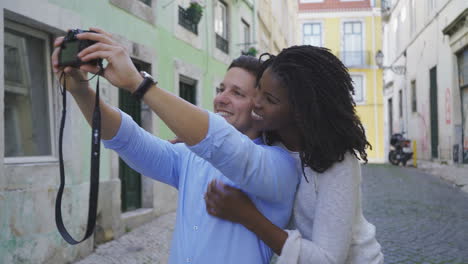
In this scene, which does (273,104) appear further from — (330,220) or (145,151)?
(145,151)

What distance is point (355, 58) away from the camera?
33.5m

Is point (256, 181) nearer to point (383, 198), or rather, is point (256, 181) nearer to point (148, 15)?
point (148, 15)

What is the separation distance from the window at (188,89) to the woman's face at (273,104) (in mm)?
8064

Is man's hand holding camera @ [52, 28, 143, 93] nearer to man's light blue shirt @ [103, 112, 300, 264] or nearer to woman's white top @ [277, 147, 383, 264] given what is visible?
man's light blue shirt @ [103, 112, 300, 264]

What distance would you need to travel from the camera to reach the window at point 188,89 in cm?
966

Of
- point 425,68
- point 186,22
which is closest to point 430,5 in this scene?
point 425,68

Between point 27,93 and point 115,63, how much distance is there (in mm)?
4324

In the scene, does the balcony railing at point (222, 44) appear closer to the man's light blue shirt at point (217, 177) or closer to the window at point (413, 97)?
the man's light blue shirt at point (217, 177)

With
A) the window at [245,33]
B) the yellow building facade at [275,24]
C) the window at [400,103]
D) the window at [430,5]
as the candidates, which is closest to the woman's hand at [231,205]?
the window at [245,33]

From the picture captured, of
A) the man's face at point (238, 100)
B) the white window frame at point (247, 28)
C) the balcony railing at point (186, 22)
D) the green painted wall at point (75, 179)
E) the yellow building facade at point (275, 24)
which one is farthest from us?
the yellow building facade at point (275, 24)

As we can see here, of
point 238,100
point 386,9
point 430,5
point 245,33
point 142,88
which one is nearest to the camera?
point 142,88

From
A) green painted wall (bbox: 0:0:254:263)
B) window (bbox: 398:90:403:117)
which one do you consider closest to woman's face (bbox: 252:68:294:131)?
green painted wall (bbox: 0:0:254:263)

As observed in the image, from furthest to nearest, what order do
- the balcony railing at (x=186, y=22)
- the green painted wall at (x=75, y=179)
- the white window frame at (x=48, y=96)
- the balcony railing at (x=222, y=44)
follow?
the balcony railing at (x=222, y=44)
the balcony railing at (x=186, y=22)
the white window frame at (x=48, y=96)
the green painted wall at (x=75, y=179)

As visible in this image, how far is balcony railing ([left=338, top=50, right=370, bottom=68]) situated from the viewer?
33094 mm
